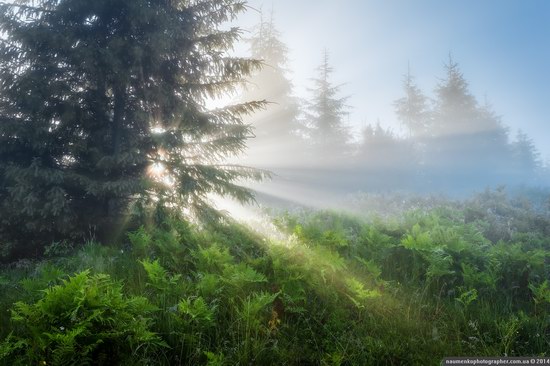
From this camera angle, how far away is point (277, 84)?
26.8 metres

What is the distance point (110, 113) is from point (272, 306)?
6.92 metres

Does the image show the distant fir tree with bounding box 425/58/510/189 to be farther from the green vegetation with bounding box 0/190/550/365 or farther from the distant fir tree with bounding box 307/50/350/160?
the green vegetation with bounding box 0/190/550/365

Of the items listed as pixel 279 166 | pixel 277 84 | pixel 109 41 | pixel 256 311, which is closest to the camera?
pixel 256 311

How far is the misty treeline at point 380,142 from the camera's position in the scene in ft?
88.9

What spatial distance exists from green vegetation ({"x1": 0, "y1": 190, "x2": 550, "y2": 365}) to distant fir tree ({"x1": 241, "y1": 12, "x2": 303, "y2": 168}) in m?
20.4

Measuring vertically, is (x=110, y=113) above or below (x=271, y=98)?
below

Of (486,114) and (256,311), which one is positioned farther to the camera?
(486,114)

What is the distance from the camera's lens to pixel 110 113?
8.41 m

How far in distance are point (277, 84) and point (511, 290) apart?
23.6 m

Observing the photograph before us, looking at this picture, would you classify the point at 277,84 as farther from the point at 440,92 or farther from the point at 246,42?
the point at 440,92

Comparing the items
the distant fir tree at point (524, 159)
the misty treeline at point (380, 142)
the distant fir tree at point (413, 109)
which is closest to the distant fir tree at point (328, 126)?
the misty treeline at point (380, 142)

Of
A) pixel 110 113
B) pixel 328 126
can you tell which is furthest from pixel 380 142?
pixel 110 113

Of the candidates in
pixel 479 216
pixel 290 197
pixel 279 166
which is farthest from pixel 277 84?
pixel 479 216

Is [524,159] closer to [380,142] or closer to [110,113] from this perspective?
[380,142]
